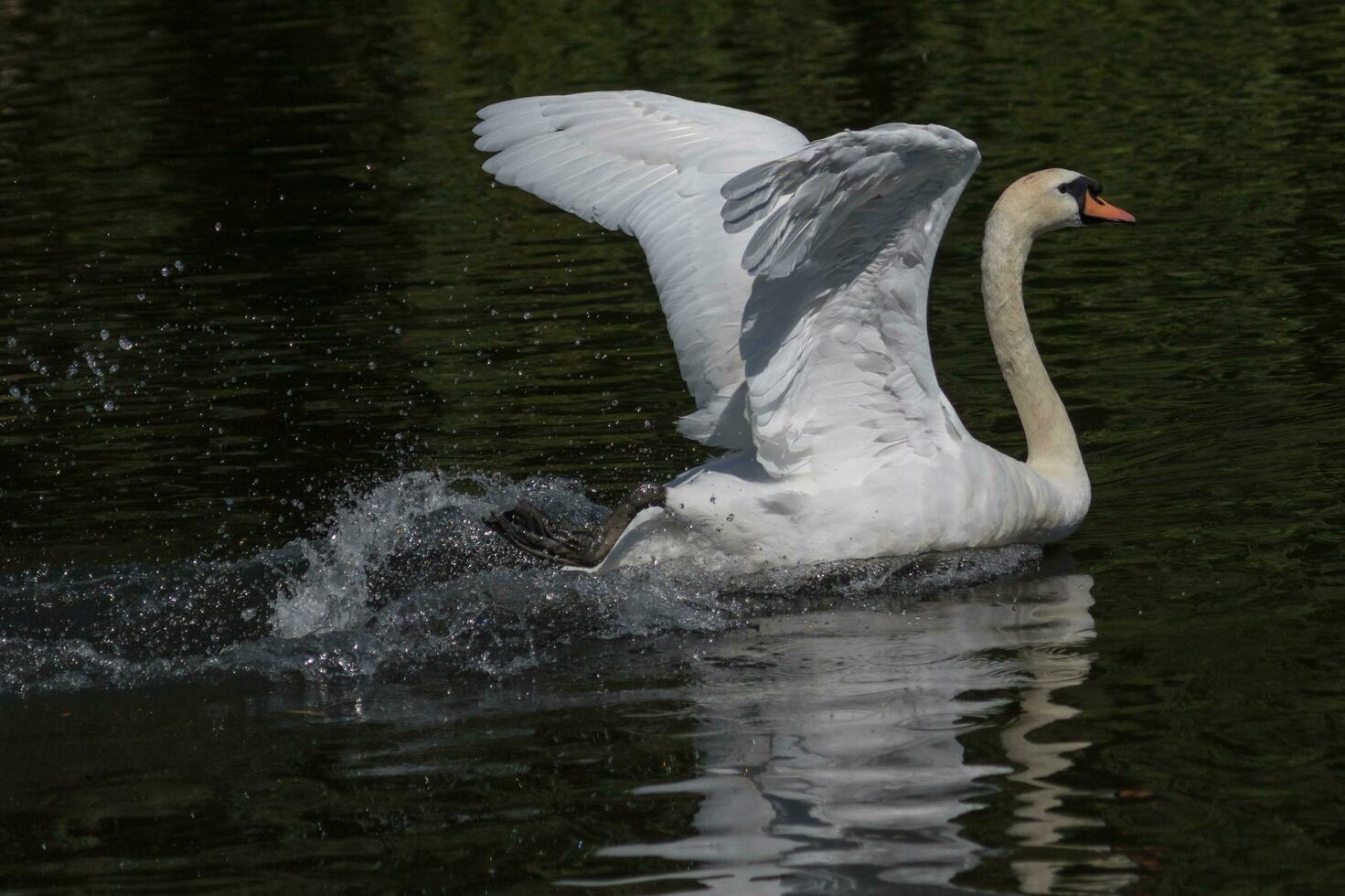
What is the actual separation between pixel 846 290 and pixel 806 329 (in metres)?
0.23

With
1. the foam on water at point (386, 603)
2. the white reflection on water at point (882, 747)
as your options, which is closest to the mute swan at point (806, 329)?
the foam on water at point (386, 603)

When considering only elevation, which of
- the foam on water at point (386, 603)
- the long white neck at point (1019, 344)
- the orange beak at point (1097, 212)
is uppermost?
the orange beak at point (1097, 212)

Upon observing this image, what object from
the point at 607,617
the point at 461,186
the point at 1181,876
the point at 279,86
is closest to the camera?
the point at 1181,876

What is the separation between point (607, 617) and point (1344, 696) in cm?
247

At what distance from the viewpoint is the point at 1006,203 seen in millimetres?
7688

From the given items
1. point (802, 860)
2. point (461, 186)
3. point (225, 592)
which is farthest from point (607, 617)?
point (461, 186)

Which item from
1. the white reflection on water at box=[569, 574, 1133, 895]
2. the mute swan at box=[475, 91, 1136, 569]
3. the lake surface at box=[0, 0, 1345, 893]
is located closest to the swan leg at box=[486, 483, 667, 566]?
the mute swan at box=[475, 91, 1136, 569]

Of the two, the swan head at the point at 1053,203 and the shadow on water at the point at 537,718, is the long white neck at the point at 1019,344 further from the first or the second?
the shadow on water at the point at 537,718

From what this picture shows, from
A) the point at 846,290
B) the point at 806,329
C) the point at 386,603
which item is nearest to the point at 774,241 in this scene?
the point at 846,290

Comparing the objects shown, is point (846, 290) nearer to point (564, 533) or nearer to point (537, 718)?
point (564, 533)

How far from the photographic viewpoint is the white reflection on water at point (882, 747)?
4641 mm

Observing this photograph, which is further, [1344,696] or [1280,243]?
[1280,243]

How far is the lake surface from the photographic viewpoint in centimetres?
494

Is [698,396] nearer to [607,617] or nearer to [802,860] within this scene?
[607,617]
